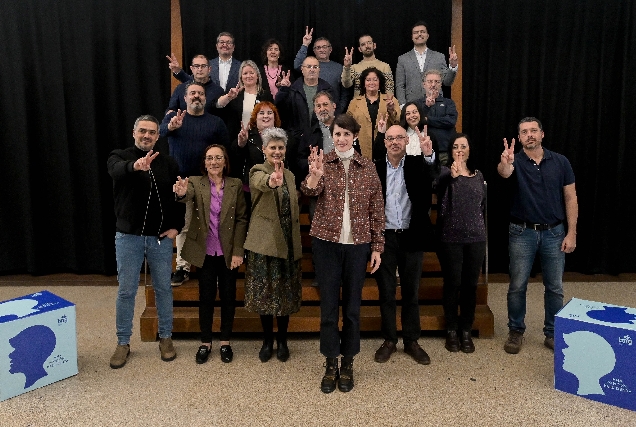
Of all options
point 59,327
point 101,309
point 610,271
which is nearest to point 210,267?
point 59,327

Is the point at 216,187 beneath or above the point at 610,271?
above

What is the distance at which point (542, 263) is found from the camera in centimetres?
336

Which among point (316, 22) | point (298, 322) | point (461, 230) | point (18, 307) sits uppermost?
point (316, 22)

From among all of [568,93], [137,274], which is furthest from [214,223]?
[568,93]

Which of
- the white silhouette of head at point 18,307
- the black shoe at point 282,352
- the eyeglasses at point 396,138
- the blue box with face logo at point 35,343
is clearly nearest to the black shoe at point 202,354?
the black shoe at point 282,352

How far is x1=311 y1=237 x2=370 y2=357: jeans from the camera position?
→ 2.75 meters

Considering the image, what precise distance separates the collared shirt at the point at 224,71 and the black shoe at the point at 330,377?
247 cm

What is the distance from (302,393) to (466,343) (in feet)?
3.81

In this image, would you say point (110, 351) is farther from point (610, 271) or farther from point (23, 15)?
point (610, 271)

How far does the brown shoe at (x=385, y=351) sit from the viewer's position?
323 cm

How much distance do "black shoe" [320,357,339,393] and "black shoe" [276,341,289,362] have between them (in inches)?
16.1

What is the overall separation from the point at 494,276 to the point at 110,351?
352 centimetres

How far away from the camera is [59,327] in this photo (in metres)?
2.96

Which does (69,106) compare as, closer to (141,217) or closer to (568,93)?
(141,217)
